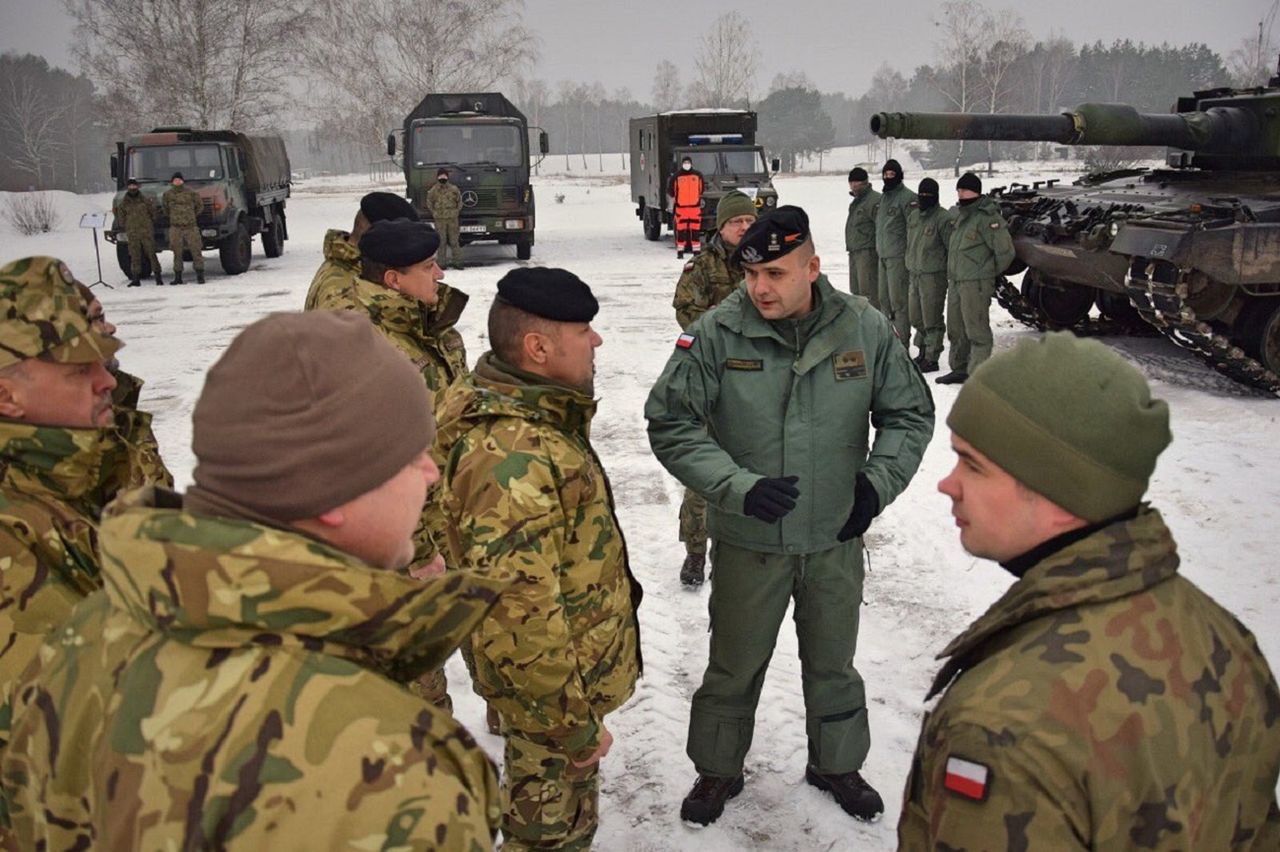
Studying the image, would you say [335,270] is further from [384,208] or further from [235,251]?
[235,251]

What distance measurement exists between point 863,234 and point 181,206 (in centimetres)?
1090

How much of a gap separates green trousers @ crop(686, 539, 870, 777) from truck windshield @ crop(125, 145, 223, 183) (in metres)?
16.7

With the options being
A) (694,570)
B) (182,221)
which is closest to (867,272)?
(694,570)

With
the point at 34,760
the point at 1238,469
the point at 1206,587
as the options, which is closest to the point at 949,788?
the point at 34,760

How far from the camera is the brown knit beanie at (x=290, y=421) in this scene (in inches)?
49.1

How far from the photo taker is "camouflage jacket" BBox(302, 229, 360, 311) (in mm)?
4578

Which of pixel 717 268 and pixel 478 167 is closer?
pixel 717 268

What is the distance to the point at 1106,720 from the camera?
144 cm

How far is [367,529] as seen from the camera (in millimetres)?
1364

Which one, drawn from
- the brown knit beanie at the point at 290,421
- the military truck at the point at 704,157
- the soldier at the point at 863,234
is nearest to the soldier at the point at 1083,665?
the brown knit beanie at the point at 290,421

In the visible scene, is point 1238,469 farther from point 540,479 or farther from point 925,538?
point 540,479

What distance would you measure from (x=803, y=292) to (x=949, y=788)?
218 cm

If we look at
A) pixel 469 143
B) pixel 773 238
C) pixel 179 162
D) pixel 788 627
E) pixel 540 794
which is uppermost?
pixel 469 143

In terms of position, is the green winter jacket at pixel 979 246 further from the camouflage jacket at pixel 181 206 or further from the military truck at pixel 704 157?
the camouflage jacket at pixel 181 206
